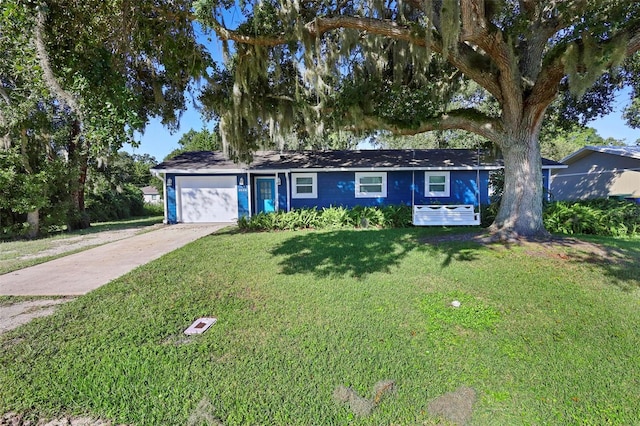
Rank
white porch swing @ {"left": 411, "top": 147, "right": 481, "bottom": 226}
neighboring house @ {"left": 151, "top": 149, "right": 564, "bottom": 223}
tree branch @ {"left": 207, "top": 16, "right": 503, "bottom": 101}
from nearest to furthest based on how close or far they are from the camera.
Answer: tree branch @ {"left": 207, "top": 16, "right": 503, "bottom": 101}
white porch swing @ {"left": 411, "top": 147, "right": 481, "bottom": 226}
neighboring house @ {"left": 151, "top": 149, "right": 564, "bottom": 223}

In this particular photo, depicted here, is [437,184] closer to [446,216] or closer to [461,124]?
[446,216]

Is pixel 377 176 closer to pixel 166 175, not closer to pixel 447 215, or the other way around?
pixel 447 215

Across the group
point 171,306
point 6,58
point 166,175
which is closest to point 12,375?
point 171,306

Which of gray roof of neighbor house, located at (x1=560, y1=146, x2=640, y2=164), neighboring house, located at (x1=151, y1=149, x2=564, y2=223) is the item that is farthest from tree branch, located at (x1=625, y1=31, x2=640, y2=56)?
gray roof of neighbor house, located at (x1=560, y1=146, x2=640, y2=164)

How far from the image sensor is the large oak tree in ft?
17.2

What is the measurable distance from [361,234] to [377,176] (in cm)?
465

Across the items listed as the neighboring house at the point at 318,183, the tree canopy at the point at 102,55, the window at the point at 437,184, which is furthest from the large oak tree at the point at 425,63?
the window at the point at 437,184

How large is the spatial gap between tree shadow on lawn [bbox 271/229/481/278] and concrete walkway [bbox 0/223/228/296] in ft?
9.04

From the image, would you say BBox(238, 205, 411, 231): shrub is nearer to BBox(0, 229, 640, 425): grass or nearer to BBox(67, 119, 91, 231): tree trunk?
BBox(0, 229, 640, 425): grass

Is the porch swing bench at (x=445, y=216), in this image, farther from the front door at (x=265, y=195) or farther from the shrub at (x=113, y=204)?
the shrub at (x=113, y=204)

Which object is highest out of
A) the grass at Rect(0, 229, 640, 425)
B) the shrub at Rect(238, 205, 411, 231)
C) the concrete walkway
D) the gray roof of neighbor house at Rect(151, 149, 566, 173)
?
the gray roof of neighbor house at Rect(151, 149, 566, 173)

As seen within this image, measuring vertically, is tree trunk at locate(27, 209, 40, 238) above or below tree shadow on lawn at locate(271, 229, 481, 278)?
above

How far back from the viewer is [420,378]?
2418 millimetres

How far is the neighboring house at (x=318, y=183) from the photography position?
1151 centimetres
